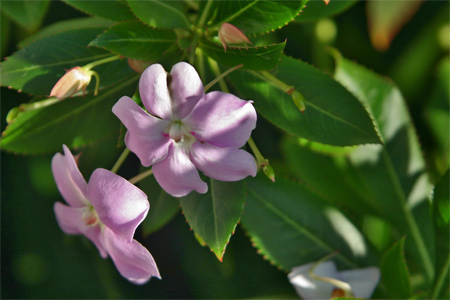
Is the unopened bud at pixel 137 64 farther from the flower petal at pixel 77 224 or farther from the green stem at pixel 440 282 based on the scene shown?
the green stem at pixel 440 282

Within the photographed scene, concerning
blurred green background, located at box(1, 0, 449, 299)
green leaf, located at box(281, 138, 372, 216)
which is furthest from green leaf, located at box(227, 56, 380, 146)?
blurred green background, located at box(1, 0, 449, 299)

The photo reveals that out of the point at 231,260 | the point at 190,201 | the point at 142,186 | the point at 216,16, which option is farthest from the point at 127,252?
the point at 231,260

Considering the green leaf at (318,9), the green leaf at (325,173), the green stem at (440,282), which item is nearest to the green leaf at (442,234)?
the green stem at (440,282)

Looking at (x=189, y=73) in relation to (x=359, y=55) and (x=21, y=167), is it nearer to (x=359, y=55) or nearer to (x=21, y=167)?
(x=359, y=55)

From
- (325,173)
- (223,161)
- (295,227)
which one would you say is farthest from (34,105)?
(325,173)

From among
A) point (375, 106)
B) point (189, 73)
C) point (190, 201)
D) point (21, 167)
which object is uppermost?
point (189, 73)

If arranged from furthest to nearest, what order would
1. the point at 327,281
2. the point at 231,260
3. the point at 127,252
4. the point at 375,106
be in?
the point at 231,260 < the point at 375,106 < the point at 327,281 < the point at 127,252

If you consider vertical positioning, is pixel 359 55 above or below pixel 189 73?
below
